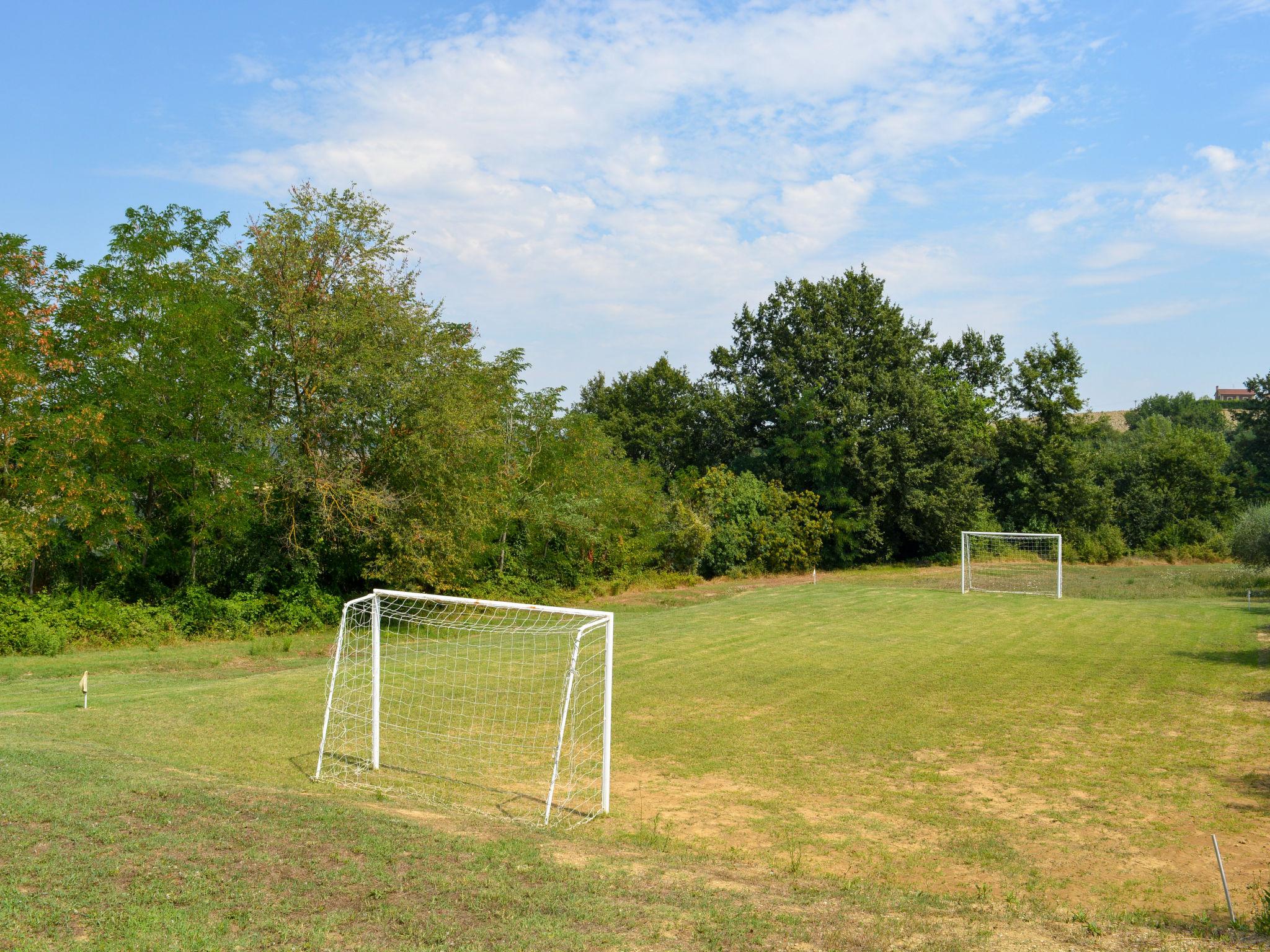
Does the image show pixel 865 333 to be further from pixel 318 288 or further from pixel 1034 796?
pixel 1034 796

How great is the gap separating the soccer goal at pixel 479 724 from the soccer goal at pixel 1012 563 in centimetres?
1846

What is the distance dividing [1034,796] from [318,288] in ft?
63.6

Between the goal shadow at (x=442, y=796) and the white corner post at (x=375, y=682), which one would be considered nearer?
the goal shadow at (x=442, y=796)

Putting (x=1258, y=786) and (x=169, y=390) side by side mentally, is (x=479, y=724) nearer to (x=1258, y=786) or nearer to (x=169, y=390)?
(x=1258, y=786)

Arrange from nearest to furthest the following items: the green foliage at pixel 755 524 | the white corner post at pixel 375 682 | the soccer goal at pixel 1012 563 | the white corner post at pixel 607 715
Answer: the white corner post at pixel 607 715 < the white corner post at pixel 375 682 < the soccer goal at pixel 1012 563 < the green foliage at pixel 755 524

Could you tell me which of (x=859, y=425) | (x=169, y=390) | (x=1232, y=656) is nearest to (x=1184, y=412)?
(x=859, y=425)

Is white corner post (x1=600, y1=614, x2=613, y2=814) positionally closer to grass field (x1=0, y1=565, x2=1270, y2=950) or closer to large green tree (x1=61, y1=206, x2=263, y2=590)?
grass field (x1=0, y1=565, x2=1270, y2=950)

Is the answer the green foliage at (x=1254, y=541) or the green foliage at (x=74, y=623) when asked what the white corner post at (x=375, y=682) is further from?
the green foliage at (x=1254, y=541)

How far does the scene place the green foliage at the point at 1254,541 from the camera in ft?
97.1

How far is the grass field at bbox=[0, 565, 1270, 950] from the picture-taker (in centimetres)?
515

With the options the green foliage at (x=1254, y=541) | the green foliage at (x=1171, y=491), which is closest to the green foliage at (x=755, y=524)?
the green foliage at (x=1254, y=541)

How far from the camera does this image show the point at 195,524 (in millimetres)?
21047

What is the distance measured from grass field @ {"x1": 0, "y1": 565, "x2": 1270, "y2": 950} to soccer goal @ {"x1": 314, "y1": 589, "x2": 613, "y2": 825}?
421 mm

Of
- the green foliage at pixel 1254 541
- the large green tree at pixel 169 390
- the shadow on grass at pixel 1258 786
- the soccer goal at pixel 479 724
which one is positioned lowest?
the soccer goal at pixel 479 724
